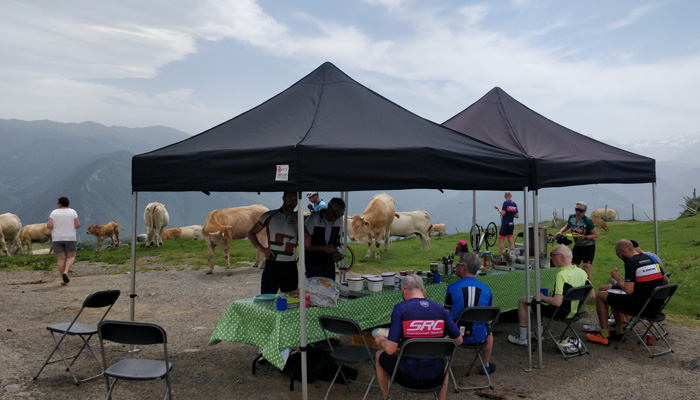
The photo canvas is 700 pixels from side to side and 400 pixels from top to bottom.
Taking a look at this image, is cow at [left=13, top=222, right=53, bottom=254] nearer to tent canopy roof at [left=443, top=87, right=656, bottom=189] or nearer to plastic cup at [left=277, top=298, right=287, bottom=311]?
tent canopy roof at [left=443, top=87, right=656, bottom=189]

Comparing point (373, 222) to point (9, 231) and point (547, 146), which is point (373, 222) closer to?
point (547, 146)

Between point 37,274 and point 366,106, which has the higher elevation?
point 366,106

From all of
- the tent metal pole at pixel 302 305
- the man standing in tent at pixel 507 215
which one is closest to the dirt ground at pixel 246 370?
the tent metal pole at pixel 302 305

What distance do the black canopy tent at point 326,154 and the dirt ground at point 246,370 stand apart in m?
1.38

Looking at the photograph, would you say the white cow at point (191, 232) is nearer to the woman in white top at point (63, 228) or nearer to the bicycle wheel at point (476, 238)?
the woman in white top at point (63, 228)

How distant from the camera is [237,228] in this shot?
523 inches

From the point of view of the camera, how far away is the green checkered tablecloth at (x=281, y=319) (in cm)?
443

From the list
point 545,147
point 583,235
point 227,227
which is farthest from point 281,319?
point 227,227

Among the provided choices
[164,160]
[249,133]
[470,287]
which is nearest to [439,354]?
[470,287]

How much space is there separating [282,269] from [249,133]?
1.60 metres

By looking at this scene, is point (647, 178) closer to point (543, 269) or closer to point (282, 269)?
point (543, 269)

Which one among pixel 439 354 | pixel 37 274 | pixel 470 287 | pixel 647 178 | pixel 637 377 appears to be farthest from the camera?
pixel 37 274

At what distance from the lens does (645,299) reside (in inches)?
238

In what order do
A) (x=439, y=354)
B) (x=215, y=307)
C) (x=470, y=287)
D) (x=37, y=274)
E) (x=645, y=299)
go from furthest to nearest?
(x=37, y=274) < (x=215, y=307) < (x=645, y=299) < (x=470, y=287) < (x=439, y=354)
